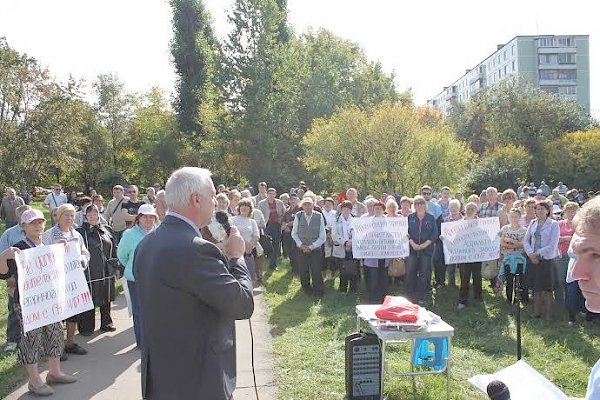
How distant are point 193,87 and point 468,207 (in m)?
37.2

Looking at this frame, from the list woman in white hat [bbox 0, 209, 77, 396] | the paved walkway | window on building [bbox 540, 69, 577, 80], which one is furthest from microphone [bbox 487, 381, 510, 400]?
window on building [bbox 540, 69, 577, 80]

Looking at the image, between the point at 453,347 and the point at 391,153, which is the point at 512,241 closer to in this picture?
the point at 453,347

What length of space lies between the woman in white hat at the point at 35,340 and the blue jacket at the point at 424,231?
617 centimetres

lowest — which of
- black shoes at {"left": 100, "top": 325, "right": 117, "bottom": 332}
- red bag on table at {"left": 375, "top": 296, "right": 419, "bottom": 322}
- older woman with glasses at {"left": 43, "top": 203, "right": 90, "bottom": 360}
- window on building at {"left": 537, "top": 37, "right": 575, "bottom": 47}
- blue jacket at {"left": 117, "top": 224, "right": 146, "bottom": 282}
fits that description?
black shoes at {"left": 100, "top": 325, "right": 117, "bottom": 332}

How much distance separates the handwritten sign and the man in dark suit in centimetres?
344

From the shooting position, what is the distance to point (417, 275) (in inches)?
392

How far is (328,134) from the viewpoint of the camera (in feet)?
82.2

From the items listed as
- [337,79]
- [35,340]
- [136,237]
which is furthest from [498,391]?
[337,79]

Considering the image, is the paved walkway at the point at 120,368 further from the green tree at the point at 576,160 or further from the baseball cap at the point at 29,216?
the green tree at the point at 576,160

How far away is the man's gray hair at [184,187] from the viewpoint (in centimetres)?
288

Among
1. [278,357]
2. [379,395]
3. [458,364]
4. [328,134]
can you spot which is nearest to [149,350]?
[379,395]

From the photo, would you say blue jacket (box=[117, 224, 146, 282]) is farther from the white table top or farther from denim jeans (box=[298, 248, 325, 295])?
denim jeans (box=[298, 248, 325, 295])

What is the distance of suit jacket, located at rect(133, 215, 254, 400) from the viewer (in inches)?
106

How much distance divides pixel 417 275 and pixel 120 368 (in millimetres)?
5666
